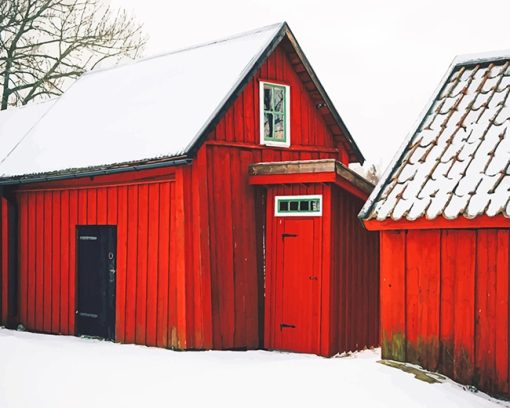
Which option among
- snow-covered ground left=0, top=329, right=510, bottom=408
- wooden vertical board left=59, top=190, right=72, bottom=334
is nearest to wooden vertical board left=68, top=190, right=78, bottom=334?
wooden vertical board left=59, top=190, right=72, bottom=334

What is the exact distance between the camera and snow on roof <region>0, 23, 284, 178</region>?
46.2 feet

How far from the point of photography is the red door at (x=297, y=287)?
1383 cm

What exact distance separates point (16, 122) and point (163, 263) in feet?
28.8

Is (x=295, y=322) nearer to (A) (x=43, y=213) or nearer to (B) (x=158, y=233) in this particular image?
(B) (x=158, y=233)

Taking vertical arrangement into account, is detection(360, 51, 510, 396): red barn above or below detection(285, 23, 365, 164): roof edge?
below

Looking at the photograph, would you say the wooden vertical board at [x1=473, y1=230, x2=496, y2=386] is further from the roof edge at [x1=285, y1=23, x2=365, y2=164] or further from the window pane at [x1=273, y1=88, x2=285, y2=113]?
the roof edge at [x1=285, y1=23, x2=365, y2=164]

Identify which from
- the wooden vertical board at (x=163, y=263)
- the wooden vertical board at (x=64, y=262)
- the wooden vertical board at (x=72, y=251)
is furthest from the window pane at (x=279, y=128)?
the wooden vertical board at (x=64, y=262)

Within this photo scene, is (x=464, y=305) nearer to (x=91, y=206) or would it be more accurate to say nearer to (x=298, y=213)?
(x=298, y=213)

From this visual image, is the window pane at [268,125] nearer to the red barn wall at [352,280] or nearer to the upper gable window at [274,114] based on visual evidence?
the upper gable window at [274,114]

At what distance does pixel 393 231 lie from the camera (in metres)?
10.7

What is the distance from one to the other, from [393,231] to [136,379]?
384 centimetres

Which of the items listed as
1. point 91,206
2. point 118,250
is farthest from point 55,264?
point 118,250

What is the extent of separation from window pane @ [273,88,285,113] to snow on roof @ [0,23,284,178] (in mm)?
1002

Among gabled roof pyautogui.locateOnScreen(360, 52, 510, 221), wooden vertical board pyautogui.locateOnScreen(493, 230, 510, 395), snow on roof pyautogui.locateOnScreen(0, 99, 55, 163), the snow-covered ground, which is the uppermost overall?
snow on roof pyautogui.locateOnScreen(0, 99, 55, 163)
